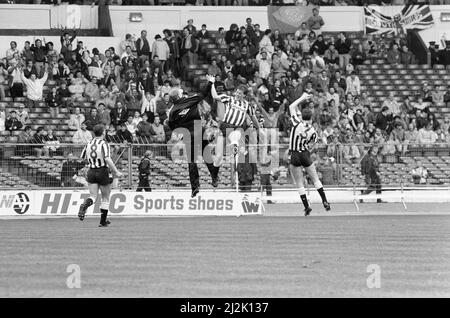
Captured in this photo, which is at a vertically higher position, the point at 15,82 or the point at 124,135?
the point at 15,82

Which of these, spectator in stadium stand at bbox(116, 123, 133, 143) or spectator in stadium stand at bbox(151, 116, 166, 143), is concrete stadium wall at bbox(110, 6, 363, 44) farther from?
spectator in stadium stand at bbox(116, 123, 133, 143)

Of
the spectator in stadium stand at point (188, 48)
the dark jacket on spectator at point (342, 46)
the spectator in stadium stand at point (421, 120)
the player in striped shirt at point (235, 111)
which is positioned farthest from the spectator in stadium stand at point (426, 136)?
the spectator in stadium stand at point (188, 48)

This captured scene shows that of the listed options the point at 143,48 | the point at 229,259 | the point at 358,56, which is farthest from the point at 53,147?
the point at 229,259

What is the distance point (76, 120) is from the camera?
34469 millimetres

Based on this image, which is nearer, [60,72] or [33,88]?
[33,88]

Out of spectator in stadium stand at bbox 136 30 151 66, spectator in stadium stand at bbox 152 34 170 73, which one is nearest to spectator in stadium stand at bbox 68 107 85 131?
spectator in stadium stand at bbox 136 30 151 66

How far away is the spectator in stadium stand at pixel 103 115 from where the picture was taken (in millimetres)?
34531

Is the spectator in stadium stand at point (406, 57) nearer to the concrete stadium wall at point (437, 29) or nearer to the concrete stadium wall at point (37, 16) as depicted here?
the concrete stadium wall at point (437, 29)

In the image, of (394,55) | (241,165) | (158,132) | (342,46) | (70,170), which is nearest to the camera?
(70,170)

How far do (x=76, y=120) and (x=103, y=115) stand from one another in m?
0.82

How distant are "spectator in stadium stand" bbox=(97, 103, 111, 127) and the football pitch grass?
9506 mm

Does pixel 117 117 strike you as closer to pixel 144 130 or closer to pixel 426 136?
pixel 144 130
